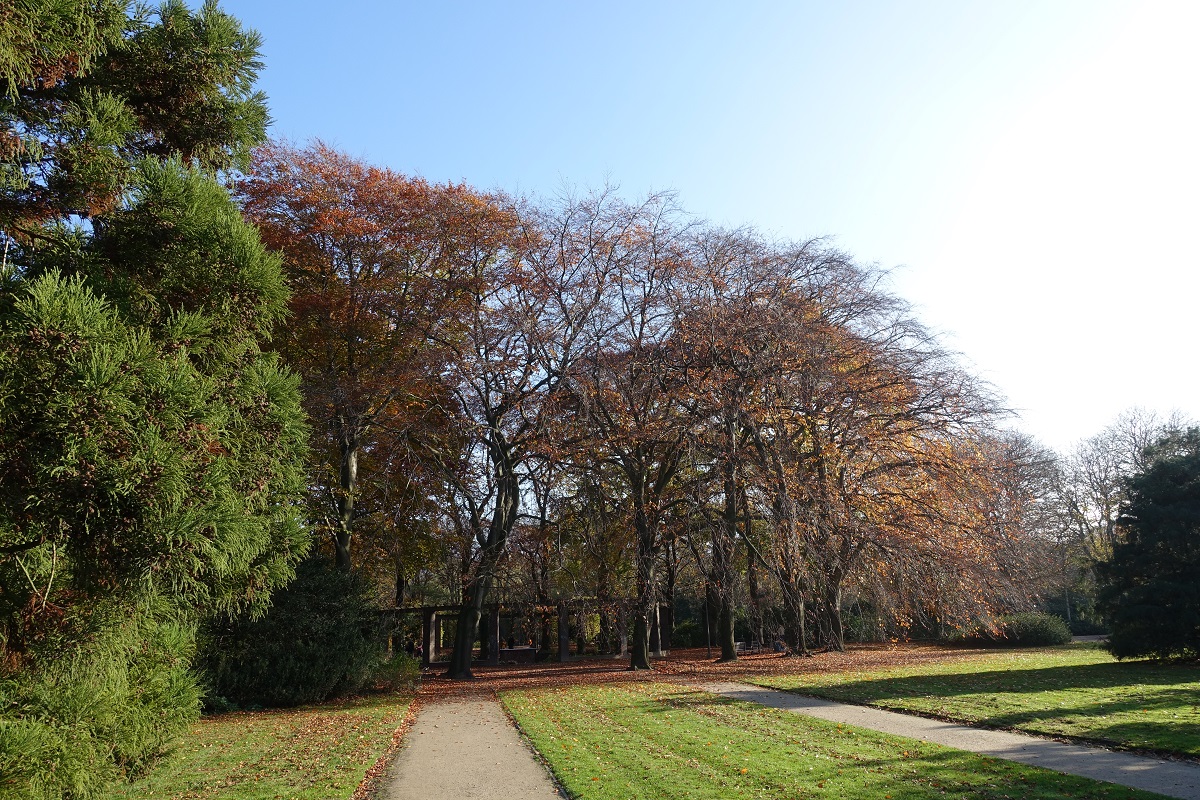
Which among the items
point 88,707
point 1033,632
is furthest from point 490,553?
point 1033,632

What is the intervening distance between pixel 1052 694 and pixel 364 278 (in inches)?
719

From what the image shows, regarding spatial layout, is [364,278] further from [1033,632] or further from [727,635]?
[1033,632]

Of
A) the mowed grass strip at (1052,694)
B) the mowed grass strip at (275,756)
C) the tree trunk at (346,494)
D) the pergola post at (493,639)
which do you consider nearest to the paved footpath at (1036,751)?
the mowed grass strip at (1052,694)

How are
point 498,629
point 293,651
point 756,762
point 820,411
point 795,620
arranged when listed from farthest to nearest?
1. point 498,629
2. point 795,620
3. point 820,411
4. point 293,651
5. point 756,762

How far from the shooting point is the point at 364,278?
20.9 meters

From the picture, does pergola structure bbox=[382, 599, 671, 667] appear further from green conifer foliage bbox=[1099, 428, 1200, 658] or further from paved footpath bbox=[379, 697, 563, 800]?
green conifer foliage bbox=[1099, 428, 1200, 658]

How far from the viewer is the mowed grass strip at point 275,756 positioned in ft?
26.7

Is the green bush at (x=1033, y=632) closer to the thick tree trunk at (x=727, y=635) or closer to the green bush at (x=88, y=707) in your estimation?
the thick tree trunk at (x=727, y=635)

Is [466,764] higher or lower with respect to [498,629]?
lower

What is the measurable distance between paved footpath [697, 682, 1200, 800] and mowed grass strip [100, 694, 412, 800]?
7042 mm

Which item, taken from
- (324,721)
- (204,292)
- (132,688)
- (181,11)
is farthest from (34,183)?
(324,721)

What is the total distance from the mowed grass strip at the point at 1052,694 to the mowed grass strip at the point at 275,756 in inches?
334

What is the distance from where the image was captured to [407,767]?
367 inches

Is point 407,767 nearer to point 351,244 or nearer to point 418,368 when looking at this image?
point 418,368
